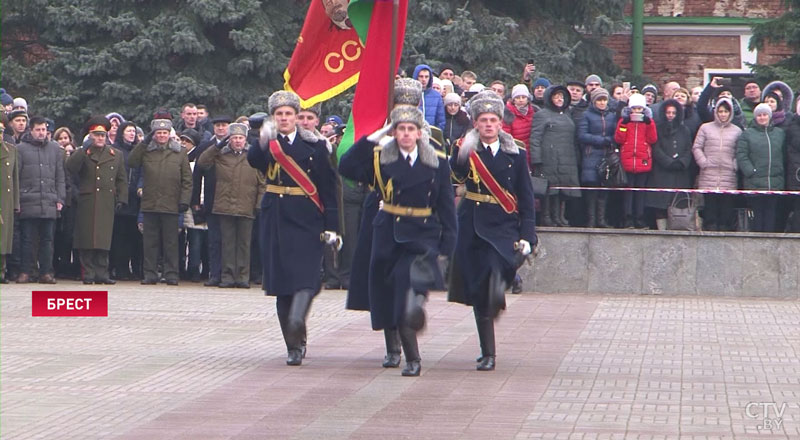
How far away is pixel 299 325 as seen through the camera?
452 inches

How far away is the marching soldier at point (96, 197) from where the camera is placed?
736 inches

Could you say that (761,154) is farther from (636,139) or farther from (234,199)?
(234,199)

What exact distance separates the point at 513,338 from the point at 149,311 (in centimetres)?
377

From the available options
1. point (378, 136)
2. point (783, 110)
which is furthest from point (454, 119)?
point (378, 136)

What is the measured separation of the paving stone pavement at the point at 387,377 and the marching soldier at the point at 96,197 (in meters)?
2.33

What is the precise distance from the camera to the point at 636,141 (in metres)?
18.4

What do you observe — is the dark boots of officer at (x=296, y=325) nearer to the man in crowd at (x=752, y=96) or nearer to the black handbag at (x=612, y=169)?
the black handbag at (x=612, y=169)

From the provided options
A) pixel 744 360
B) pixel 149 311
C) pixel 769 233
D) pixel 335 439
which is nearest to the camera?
pixel 335 439

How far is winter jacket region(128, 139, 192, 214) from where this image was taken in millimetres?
18812

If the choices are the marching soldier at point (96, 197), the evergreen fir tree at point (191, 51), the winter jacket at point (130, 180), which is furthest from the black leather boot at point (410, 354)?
the evergreen fir tree at point (191, 51)

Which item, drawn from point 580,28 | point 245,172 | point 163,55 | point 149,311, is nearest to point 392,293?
point 149,311

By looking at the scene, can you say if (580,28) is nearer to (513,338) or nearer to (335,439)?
(513,338)

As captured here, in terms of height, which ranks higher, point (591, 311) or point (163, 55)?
point (163, 55)

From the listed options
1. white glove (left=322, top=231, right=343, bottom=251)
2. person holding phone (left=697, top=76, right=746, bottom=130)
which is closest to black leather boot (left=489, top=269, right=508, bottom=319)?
white glove (left=322, top=231, right=343, bottom=251)
